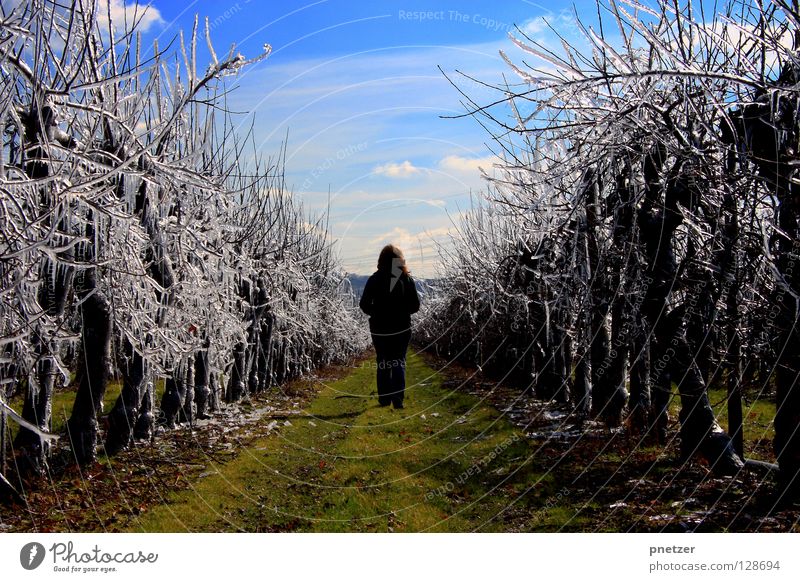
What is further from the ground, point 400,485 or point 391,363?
point 391,363

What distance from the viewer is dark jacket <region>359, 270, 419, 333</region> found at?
1191 centimetres

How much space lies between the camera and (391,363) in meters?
12.4

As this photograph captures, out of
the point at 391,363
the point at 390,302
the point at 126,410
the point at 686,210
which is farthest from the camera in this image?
the point at 391,363

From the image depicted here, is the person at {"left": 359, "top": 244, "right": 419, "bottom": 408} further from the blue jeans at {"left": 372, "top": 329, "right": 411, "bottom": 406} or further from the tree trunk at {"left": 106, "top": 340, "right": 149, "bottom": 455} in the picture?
the tree trunk at {"left": 106, "top": 340, "right": 149, "bottom": 455}

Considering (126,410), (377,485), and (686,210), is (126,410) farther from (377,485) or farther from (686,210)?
(686,210)

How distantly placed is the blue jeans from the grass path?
1.25 feet

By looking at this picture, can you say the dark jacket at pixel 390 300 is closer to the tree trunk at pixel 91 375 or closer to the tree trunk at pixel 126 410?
the tree trunk at pixel 126 410

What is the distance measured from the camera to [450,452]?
35.4ft

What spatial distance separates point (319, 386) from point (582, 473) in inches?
743

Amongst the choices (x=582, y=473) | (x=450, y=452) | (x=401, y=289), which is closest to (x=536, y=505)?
(x=582, y=473)

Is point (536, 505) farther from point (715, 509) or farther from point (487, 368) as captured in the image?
point (487, 368)

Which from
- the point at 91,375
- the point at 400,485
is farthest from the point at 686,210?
the point at 91,375

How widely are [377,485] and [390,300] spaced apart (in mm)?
4077

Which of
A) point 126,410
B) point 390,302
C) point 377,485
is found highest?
point 390,302
